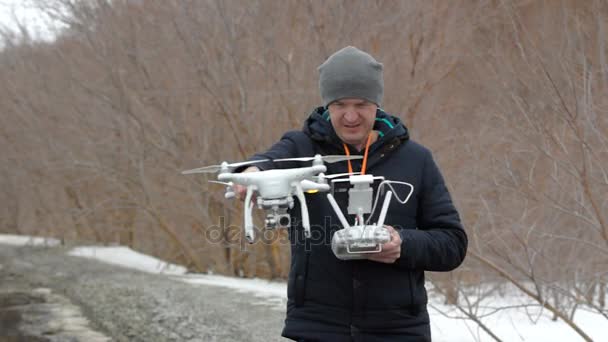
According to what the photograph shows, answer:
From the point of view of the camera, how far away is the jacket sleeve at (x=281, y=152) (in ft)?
8.16

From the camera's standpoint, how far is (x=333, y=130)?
263 cm

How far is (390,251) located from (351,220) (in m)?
0.21

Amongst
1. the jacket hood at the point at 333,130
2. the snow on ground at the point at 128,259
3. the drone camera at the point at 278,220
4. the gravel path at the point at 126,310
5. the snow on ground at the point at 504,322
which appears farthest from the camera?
the snow on ground at the point at 128,259

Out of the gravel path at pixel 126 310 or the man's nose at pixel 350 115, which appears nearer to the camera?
the man's nose at pixel 350 115

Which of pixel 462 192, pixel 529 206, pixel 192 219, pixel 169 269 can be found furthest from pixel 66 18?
pixel 529 206

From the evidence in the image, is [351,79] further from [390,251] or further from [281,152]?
[390,251]

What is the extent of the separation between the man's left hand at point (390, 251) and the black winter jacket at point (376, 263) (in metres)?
0.06

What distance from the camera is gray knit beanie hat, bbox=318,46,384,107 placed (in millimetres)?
2574

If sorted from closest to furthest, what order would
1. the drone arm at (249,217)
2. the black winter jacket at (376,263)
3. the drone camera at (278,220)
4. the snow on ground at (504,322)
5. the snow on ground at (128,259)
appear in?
the drone arm at (249,217) → the drone camera at (278,220) → the black winter jacket at (376,263) → the snow on ground at (504,322) → the snow on ground at (128,259)

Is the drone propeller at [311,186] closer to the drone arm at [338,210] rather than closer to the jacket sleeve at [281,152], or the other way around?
the drone arm at [338,210]

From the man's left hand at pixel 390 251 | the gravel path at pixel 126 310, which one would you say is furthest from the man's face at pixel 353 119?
the gravel path at pixel 126 310

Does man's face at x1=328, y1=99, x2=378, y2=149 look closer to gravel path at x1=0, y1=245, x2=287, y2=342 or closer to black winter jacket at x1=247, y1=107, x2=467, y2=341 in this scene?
black winter jacket at x1=247, y1=107, x2=467, y2=341

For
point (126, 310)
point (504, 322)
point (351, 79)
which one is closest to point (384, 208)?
point (351, 79)

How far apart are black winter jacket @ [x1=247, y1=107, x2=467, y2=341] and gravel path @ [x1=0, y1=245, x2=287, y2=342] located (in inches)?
229
